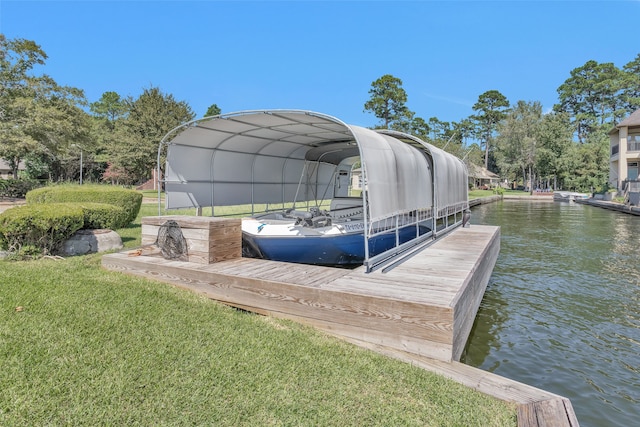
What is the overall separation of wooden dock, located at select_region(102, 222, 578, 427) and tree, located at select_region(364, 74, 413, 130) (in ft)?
169

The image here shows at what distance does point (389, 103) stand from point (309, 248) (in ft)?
172

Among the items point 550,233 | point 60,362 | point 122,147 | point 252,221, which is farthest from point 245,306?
point 122,147

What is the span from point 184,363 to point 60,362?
3.10ft

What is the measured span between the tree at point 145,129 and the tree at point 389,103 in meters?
30.8

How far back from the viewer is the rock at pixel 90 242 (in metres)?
7.18

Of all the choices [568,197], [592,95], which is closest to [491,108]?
[592,95]

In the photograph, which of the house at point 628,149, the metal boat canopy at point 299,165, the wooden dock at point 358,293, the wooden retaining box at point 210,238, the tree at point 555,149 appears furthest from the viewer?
the tree at point 555,149

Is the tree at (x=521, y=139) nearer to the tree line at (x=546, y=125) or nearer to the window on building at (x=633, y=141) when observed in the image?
the tree line at (x=546, y=125)

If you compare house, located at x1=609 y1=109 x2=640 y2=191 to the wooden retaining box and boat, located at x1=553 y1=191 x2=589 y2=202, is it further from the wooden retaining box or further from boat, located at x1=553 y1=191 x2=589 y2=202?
the wooden retaining box

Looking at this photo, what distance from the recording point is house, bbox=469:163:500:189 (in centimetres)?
5616

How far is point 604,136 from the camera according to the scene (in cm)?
5028

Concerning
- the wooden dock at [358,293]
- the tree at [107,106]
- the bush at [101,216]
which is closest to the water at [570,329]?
the wooden dock at [358,293]

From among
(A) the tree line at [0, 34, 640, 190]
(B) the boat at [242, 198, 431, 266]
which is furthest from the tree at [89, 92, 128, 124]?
(B) the boat at [242, 198, 431, 266]

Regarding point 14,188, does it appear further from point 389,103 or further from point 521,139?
point 521,139
